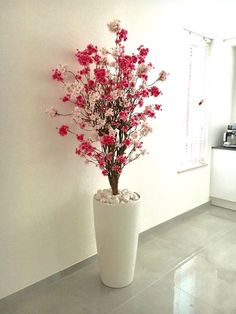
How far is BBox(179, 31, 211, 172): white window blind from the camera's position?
356 cm

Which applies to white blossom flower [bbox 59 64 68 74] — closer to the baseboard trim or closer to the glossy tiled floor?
the glossy tiled floor

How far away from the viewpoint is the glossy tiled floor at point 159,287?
198cm

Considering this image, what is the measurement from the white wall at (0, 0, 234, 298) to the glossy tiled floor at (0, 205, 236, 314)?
0.16 m

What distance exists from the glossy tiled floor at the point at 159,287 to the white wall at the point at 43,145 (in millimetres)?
157

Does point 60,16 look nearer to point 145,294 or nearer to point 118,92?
point 118,92

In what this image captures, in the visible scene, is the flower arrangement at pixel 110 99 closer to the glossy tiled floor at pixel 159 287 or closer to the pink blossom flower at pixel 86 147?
the pink blossom flower at pixel 86 147

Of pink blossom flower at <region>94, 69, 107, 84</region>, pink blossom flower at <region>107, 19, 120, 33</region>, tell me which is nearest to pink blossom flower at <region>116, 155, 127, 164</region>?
pink blossom flower at <region>94, 69, 107, 84</region>

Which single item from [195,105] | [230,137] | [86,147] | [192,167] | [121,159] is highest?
[195,105]

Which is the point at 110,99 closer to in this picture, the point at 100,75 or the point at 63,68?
the point at 100,75

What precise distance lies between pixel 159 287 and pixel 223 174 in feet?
7.60

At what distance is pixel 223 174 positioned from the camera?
158 inches

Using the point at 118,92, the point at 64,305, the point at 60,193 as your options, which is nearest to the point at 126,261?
the point at 64,305

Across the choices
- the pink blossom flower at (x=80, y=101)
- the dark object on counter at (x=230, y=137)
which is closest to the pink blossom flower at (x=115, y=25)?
the pink blossom flower at (x=80, y=101)

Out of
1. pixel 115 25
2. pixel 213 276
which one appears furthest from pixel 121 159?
pixel 213 276
